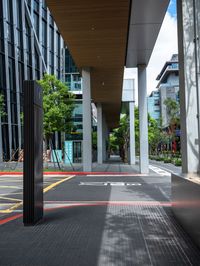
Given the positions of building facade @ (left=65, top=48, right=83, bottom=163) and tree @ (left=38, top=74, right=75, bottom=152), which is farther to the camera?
building facade @ (left=65, top=48, right=83, bottom=163)

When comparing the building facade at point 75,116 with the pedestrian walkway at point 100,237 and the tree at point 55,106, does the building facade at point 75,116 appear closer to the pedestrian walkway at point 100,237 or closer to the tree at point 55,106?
the tree at point 55,106

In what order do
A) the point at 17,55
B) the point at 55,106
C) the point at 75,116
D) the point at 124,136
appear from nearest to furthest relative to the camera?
the point at 55,106 < the point at 17,55 < the point at 124,136 < the point at 75,116

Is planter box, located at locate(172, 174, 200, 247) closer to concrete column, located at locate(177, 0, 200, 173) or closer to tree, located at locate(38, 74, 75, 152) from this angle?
concrete column, located at locate(177, 0, 200, 173)

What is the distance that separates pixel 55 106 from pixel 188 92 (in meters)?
22.3

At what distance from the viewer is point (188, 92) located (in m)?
7.89

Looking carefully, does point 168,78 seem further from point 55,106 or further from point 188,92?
point 188,92

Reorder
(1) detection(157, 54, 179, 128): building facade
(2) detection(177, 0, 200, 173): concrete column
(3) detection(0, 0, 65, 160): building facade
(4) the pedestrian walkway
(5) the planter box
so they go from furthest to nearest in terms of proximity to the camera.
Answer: (1) detection(157, 54, 179, 128): building facade < (3) detection(0, 0, 65, 160): building facade < (2) detection(177, 0, 200, 173): concrete column < (5) the planter box < (4) the pedestrian walkway

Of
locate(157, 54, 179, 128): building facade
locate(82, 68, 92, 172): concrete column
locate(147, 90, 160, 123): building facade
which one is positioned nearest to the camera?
locate(82, 68, 92, 172): concrete column

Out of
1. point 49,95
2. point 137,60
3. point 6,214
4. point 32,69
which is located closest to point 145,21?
point 137,60

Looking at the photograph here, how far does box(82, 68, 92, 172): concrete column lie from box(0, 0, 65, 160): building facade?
1241 cm

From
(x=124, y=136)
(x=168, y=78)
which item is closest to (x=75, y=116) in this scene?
(x=124, y=136)

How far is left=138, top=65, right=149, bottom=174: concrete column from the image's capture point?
23453 millimetres

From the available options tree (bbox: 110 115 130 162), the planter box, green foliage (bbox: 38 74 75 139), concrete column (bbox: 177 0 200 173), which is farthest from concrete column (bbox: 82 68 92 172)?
tree (bbox: 110 115 130 162)

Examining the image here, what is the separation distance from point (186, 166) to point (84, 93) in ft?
53.9
